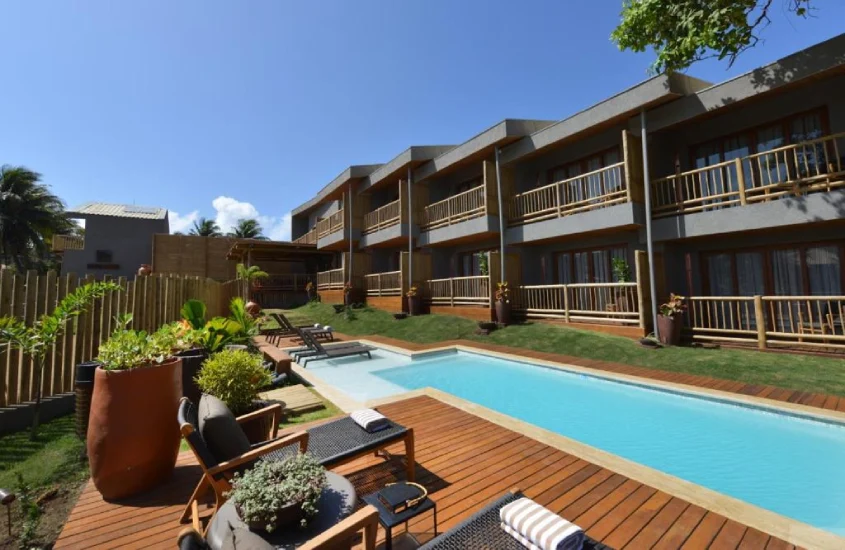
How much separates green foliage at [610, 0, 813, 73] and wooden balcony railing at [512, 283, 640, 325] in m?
6.59

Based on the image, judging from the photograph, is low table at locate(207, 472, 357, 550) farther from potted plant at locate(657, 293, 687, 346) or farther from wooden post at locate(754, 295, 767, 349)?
wooden post at locate(754, 295, 767, 349)

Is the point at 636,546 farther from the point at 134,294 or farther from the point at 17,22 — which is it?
the point at 17,22

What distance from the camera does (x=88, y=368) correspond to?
164 inches

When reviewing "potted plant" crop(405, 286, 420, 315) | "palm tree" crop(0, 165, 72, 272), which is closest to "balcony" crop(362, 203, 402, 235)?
"potted plant" crop(405, 286, 420, 315)

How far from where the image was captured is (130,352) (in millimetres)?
3477

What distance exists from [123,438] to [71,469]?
1388 mm

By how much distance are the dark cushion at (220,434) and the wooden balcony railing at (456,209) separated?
13732 mm

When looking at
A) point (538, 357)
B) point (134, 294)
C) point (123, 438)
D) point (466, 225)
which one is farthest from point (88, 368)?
point (466, 225)

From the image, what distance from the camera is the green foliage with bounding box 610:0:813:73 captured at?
358 inches

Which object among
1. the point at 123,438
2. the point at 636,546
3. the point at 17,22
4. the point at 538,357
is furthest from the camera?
the point at 538,357

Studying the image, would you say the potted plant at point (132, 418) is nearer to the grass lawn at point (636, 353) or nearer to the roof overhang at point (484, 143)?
the grass lawn at point (636, 353)

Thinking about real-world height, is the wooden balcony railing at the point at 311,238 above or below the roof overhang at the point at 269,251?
above

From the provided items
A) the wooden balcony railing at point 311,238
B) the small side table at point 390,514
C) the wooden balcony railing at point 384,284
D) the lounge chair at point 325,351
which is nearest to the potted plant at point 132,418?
the small side table at point 390,514

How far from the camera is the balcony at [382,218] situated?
20258 millimetres
